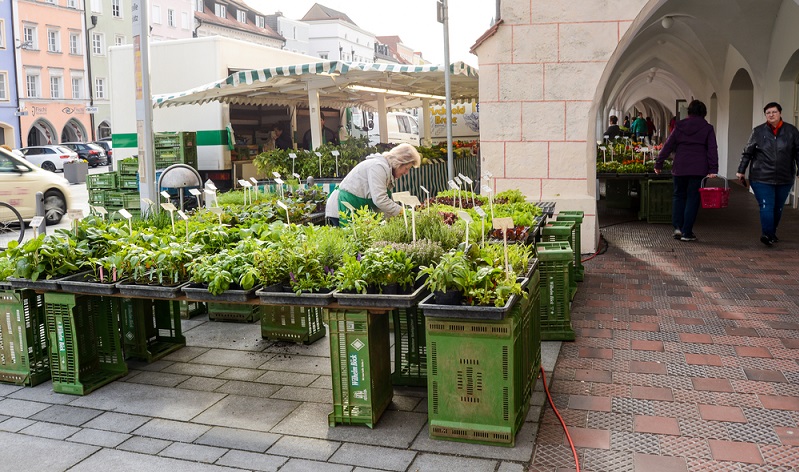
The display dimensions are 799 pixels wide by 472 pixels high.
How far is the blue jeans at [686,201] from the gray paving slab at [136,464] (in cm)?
742

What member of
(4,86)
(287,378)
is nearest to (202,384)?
(287,378)

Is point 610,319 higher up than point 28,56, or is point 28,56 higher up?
point 28,56

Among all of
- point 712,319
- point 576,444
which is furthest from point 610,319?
point 576,444

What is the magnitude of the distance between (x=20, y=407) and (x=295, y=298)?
6.09 feet

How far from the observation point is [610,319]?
6121mm

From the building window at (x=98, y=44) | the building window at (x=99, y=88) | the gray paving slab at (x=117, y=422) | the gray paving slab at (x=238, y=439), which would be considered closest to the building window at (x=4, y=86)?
the building window at (x=99, y=88)

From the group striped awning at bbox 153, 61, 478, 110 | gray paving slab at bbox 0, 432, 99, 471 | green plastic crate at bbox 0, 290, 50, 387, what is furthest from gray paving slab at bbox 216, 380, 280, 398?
striped awning at bbox 153, 61, 478, 110

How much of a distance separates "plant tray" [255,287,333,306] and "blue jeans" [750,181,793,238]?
660cm

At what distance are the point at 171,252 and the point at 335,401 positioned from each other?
4.43 feet

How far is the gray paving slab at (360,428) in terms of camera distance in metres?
3.95

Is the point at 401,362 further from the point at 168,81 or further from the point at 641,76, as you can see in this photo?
the point at 641,76

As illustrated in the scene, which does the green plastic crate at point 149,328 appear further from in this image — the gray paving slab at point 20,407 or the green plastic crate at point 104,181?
the green plastic crate at point 104,181

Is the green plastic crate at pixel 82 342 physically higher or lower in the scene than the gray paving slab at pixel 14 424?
higher

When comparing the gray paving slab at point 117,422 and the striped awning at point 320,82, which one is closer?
the gray paving slab at point 117,422
